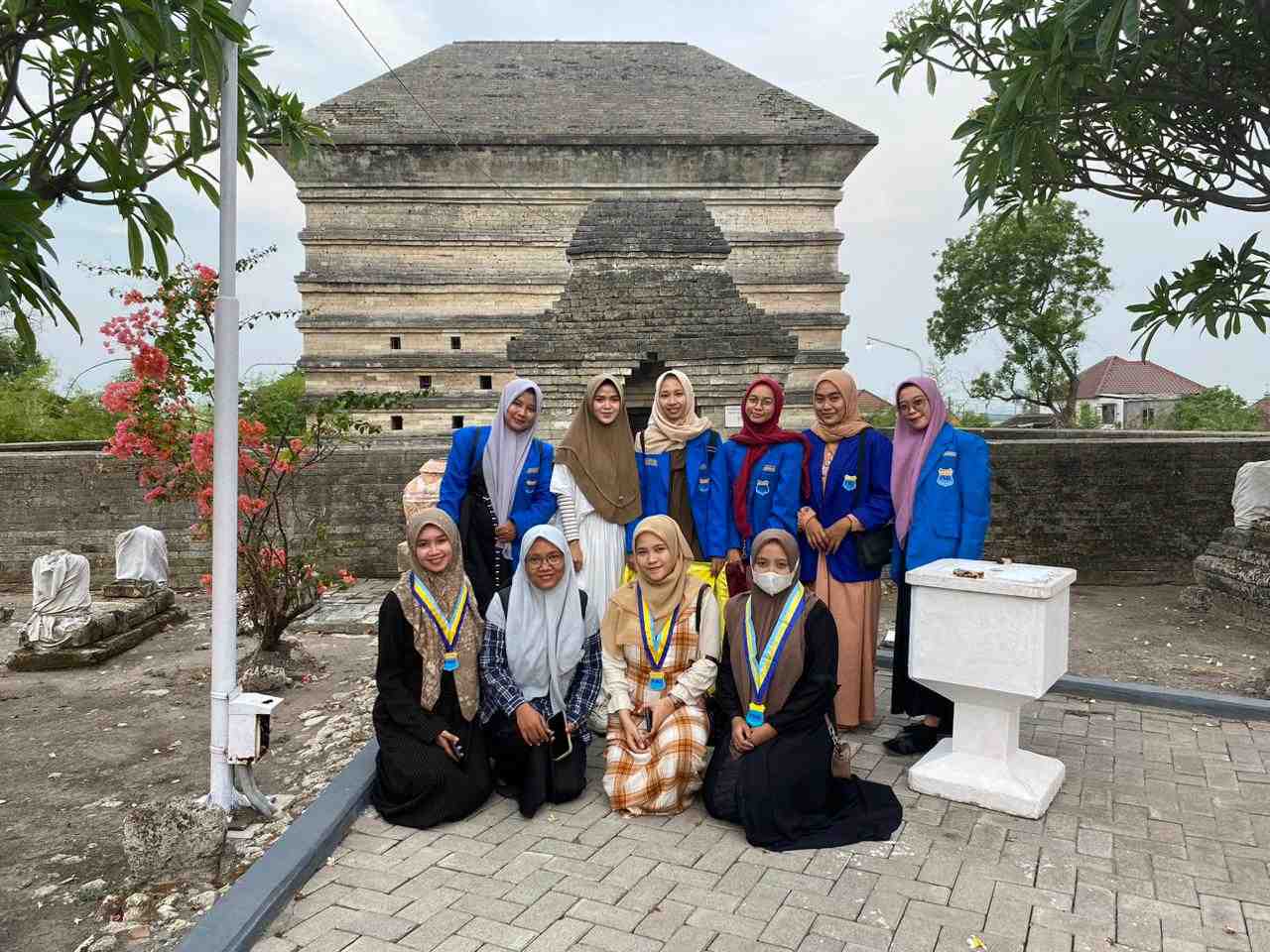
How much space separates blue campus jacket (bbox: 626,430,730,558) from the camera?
16.9 ft

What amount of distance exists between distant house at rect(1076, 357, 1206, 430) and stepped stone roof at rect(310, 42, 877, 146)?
2731 cm

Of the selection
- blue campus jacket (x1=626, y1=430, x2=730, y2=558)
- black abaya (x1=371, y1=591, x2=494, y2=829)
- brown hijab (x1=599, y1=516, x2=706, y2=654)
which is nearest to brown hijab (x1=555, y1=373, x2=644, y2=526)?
blue campus jacket (x1=626, y1=430, x2=730, y2=558)

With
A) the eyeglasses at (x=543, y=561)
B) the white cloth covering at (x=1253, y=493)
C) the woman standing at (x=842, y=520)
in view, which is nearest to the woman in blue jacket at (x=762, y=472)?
the woman standing at (x=842, y=520)

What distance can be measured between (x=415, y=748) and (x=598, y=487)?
5.68ft

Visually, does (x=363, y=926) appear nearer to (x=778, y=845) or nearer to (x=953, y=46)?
(x=778, y=845)

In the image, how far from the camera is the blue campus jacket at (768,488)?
16.6ft

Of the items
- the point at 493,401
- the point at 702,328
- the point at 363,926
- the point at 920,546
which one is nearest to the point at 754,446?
the point at 920,546

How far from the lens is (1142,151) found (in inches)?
284

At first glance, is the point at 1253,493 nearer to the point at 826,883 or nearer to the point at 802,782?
the point at 802,782

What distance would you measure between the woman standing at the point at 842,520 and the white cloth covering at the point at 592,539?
1.05 m

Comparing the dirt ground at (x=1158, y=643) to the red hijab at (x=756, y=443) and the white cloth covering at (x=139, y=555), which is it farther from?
the white cloth covering at (x=139, y=555)

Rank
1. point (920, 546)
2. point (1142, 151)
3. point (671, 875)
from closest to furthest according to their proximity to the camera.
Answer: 1. point (671, 875)
2. point (920, 546)
3. point (1142, 151)

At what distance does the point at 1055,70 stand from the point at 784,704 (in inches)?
153

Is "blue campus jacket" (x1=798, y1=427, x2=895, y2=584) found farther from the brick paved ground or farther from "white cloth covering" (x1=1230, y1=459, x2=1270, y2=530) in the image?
"white cloth covering" (x1=1230, y1=459, x2=1270, y2=530)
